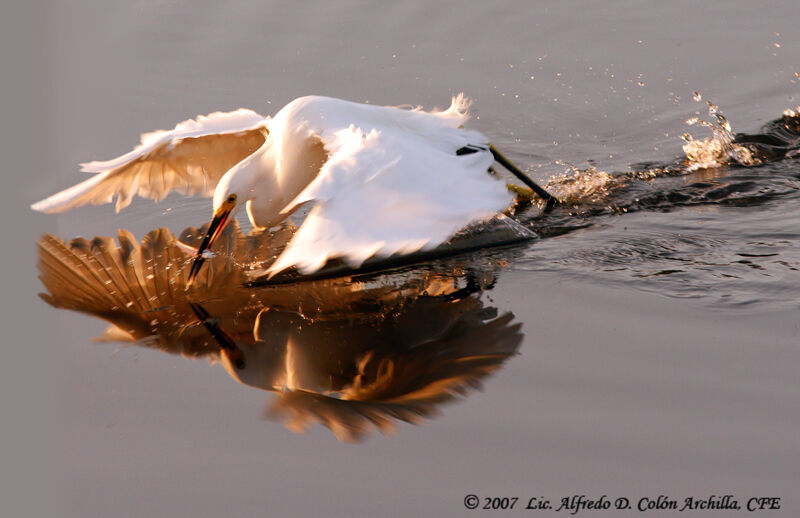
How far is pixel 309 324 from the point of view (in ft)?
15.7

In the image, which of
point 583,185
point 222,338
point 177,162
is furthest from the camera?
point 583,185

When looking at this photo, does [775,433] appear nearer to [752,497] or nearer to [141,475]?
[752,497]

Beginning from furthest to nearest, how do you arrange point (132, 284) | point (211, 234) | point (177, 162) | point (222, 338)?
point (177, 162) < point (132, 284) < point (211, 234) < point (222, 338)

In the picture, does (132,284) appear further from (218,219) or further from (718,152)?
(718,152)

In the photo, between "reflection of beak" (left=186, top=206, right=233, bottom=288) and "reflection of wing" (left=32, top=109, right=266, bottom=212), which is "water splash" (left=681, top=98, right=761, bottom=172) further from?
"reflection of beak" (left=186, top=206, right=233, bottom=288)

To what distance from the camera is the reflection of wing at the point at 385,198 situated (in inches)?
149

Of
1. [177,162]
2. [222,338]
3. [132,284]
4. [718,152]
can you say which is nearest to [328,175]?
[222,338]

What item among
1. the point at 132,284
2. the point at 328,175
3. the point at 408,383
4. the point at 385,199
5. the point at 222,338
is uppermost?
the point at 328,175

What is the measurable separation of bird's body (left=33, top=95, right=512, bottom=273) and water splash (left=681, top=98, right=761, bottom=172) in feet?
6.03

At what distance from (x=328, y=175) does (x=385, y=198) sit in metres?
0.26

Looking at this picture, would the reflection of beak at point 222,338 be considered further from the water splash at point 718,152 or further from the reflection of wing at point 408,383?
the water splash at point 718,152

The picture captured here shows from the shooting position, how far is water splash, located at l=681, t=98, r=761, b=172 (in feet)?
21.2

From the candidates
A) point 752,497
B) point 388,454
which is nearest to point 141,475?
point 388,454

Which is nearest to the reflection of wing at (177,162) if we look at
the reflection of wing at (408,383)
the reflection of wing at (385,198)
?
the reflection of wing at (385,198)
